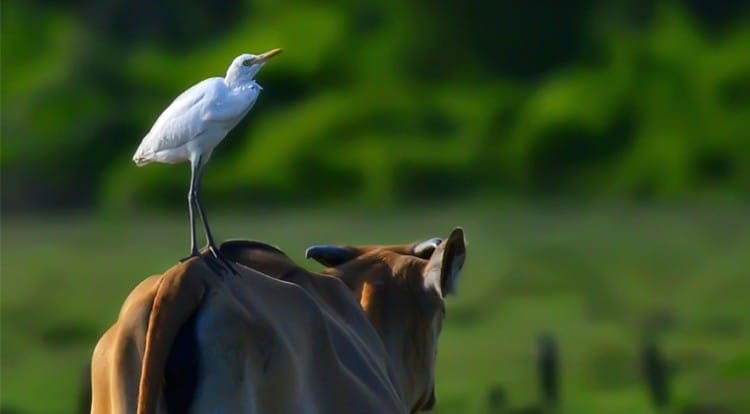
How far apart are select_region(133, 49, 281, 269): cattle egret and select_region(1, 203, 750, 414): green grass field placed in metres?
6.30

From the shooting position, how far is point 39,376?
42.0 ft

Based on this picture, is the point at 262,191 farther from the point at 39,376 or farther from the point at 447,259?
the point at 447,259

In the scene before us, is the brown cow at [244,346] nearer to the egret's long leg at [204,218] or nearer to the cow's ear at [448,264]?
the egret's long leg at [204,218]

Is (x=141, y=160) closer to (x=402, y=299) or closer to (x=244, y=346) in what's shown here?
(x=244, y=346)

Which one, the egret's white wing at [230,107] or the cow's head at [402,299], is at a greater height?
the egret's white wing at [230,107]

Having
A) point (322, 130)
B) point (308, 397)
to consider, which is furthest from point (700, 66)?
point (308, 397)

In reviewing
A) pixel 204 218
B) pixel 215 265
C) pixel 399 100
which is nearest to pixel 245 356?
pixel 215 265

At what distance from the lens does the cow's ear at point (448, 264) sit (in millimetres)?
5363

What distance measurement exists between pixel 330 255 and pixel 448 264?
39 centimetres

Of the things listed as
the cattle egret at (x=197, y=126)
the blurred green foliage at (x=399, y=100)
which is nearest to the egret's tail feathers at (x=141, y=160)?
the cattle egret at (x=197, y=126)

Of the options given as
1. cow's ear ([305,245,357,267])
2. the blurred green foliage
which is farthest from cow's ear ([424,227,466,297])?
the blurred green foliage

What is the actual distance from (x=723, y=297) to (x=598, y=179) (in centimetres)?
380

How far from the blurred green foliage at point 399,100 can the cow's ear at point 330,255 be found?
12544 millimetres

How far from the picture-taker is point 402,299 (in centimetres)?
566
